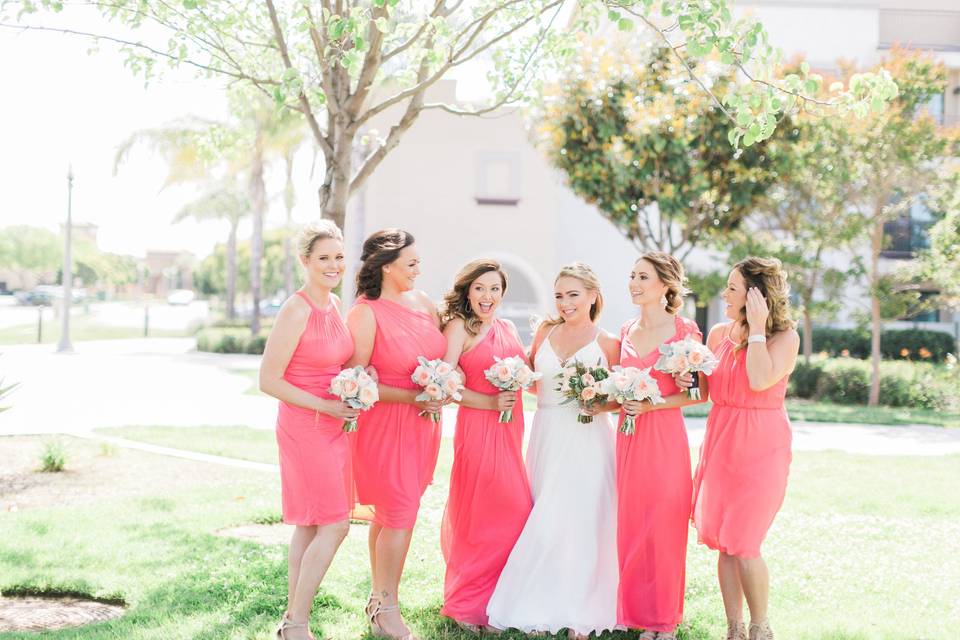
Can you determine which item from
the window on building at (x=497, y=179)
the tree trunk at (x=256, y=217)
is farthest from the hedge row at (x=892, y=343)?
A: the tree trunk at (x=256, y=217)

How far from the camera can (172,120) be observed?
30234 millimetres

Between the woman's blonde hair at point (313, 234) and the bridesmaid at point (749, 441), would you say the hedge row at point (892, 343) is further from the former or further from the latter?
the woman's blonde hair at point (313, 234)

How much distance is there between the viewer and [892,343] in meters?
26.7

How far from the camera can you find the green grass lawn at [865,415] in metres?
15.7

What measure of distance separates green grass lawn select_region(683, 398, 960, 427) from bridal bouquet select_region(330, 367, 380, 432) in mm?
11365

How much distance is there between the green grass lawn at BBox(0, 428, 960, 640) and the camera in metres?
5.02

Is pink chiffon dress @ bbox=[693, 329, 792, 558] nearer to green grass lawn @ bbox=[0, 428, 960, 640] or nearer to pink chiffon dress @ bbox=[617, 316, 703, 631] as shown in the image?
pink chiffon dress @ bbox=[617, 316, 703, 631]

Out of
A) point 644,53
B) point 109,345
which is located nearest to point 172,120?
point 109,345

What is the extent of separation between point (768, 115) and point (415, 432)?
8.79 feet

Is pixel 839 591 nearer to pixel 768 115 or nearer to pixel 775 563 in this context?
pixel 775 563

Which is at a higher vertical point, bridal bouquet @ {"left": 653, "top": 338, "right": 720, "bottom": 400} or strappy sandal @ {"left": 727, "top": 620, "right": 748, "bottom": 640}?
bridal bouquet @ {"left": 653, "top": 338, "right": 720, "bottom": 400}

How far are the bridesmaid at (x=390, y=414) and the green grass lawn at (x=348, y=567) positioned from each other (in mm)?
423

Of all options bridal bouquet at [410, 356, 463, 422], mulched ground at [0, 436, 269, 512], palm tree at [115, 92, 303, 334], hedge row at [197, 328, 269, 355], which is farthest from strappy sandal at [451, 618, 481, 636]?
hedge row at [197, 328, 269, 355]

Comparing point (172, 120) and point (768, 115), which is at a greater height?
point (172, 120)
